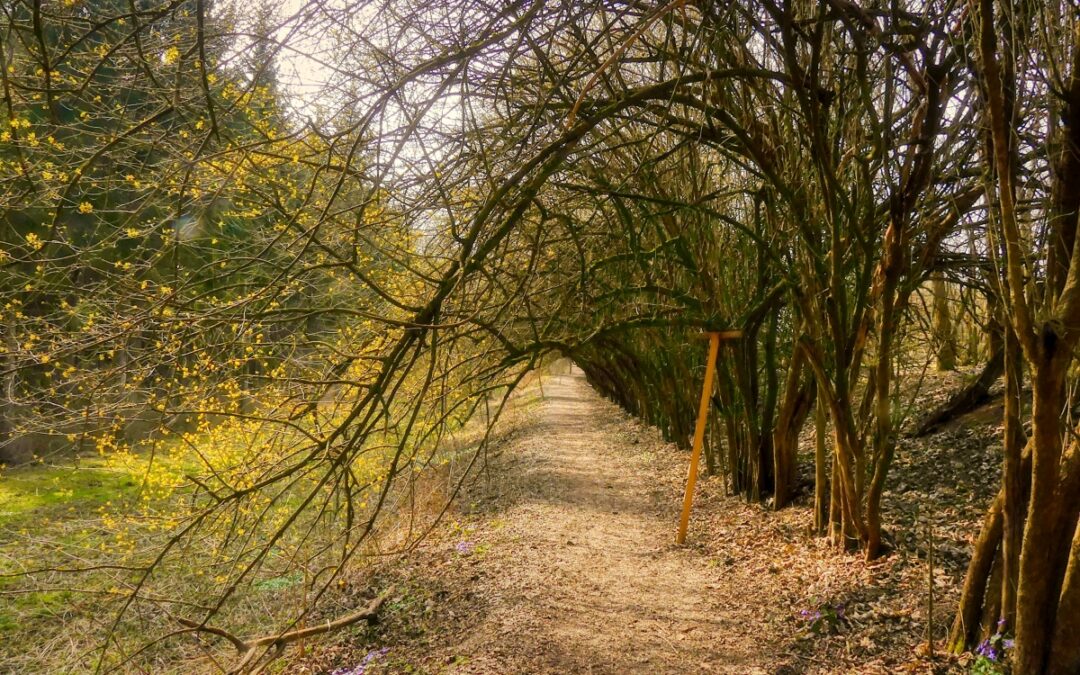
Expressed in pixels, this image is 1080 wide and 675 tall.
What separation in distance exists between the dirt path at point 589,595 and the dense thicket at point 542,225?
1.28 metres

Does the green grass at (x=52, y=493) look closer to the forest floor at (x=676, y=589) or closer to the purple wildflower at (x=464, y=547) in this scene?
the purple wildflower at (x=464, y=547)

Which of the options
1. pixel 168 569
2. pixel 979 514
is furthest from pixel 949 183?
pixel 168 569

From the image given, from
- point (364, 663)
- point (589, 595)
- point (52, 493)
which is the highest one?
point (589, 595)

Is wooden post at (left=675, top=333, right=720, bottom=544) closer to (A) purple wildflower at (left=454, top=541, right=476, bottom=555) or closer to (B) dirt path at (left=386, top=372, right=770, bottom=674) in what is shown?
(B) dirt path at (left=386, top=372, right=770, bottom=674)

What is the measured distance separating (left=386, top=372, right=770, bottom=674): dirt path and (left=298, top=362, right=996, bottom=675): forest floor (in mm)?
18

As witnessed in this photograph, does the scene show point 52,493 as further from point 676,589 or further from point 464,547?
point 676,589

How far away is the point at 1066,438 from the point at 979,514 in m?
2.88

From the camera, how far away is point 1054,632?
323 centimetres

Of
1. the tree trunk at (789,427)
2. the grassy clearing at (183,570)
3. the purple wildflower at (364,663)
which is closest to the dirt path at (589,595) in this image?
the purple wildflower at (364,663)

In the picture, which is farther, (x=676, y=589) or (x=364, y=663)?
(x=676, y=589)

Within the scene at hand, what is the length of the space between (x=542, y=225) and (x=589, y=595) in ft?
10.3

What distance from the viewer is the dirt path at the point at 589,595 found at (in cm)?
495

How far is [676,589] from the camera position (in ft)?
20.4

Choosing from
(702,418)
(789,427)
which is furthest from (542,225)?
(789,427)
